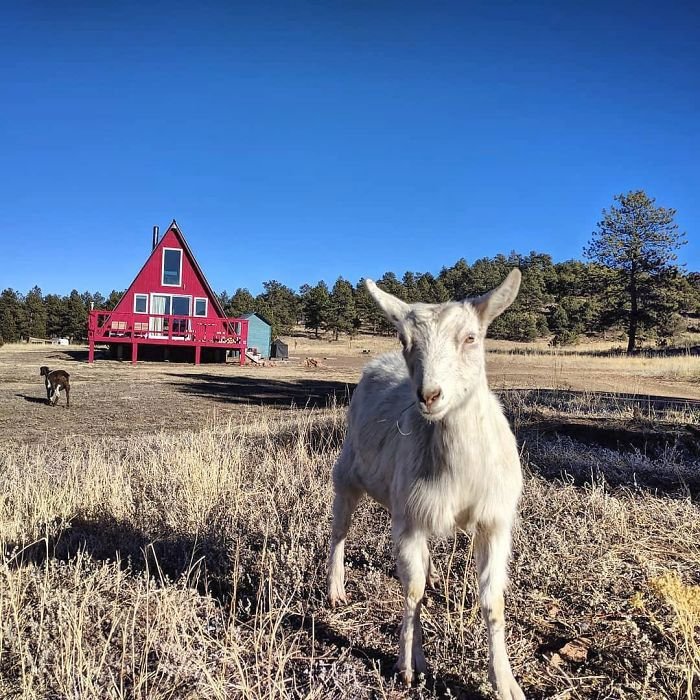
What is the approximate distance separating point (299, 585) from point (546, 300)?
78.5 meters

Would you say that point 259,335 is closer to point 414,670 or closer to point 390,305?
point 390,305

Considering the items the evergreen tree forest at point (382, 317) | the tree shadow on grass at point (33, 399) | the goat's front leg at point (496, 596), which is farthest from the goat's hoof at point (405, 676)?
the evergreen tree forest at point (382, 317)

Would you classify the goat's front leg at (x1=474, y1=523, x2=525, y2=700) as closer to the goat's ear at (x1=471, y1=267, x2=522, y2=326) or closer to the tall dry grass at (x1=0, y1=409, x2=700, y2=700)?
the tall dry grass at (x1=0, y1=409, x2=700, y2=700)

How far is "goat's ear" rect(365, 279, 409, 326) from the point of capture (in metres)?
2.81

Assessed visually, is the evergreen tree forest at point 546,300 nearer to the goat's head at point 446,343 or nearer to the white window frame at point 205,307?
the white window frame at point 205,307

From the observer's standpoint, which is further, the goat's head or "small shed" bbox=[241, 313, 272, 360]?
"small shed" bbox=[241, 313, 272, 360]

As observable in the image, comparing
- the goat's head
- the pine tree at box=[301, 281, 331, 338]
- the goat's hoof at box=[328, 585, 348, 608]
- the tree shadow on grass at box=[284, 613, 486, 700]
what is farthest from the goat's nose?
the pine tree at box=[301, 281, 331, 338]

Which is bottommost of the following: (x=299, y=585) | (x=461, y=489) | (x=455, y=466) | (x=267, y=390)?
(x=267, y=390)

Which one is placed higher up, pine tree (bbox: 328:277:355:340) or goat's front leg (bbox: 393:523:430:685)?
pine tree (bbox: 328:277:355:340)

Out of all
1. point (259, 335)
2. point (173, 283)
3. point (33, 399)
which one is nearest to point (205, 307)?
point (173, 283)

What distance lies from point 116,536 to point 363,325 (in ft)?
254

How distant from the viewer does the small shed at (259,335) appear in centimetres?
3738

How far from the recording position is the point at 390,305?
2.89 meters

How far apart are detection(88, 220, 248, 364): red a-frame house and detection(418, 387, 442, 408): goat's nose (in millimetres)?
29856
